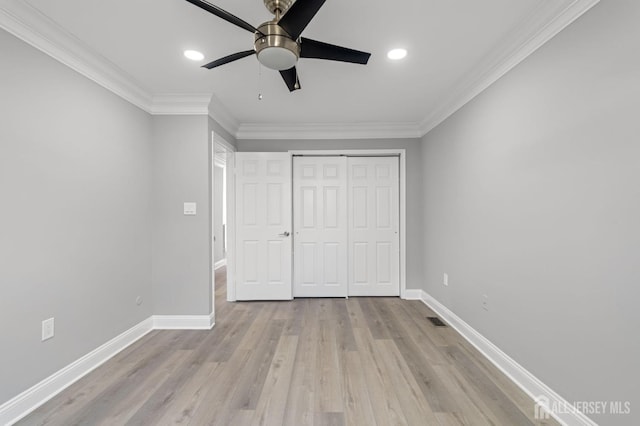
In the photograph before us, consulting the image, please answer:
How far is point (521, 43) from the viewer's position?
1.85 meters

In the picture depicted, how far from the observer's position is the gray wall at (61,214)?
5.24 feet

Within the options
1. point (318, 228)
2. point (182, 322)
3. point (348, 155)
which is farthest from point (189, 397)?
point (348, 155)

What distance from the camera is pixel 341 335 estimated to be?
2705 millimetres

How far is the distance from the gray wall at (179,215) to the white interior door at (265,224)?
850 mm

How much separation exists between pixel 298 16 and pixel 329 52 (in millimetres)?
353

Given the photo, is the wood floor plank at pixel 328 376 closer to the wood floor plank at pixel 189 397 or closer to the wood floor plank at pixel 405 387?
the wood floor plank at pixel 405 387

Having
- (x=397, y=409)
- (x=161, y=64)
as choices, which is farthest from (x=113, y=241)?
(x=397, y=409)

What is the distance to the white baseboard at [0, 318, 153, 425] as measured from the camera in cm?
159

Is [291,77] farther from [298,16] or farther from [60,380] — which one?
[60,380]

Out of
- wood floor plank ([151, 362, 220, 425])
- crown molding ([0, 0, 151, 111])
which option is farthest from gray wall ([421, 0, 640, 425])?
crown molding ([0, 0, 151, 111])

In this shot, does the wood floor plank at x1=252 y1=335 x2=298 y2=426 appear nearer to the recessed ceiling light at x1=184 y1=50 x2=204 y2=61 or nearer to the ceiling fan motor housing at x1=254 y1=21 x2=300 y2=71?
the ceiling fan motor housing at x1=254 y1=21 x2=300 y2=71

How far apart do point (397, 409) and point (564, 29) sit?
8.36 ft

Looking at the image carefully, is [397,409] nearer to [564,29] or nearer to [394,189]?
[564,29]

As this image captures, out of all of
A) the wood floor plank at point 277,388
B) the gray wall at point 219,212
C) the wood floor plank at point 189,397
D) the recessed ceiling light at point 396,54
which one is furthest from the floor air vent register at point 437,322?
the gray wall at point 219,212
